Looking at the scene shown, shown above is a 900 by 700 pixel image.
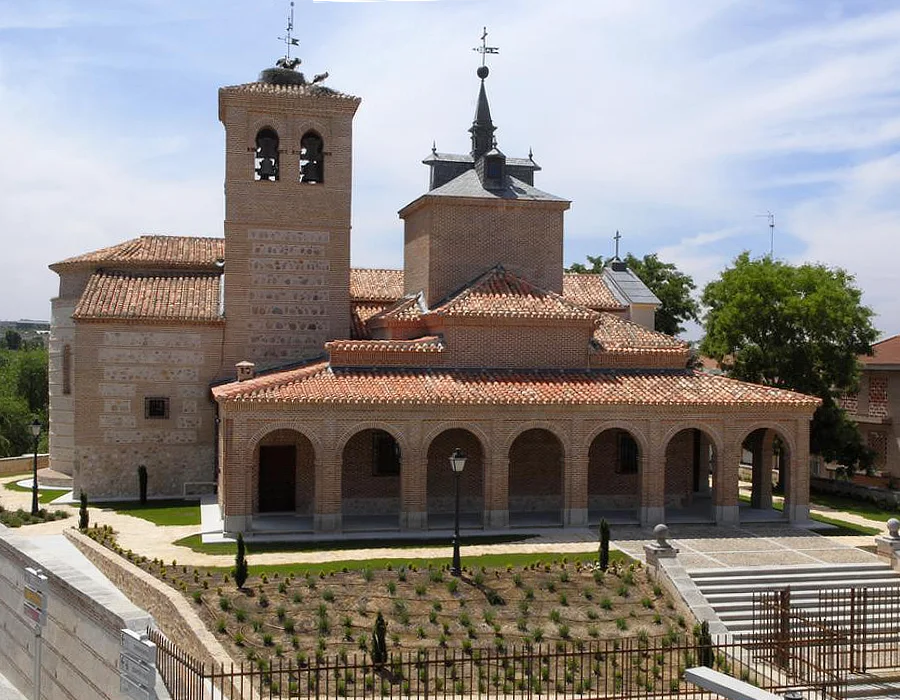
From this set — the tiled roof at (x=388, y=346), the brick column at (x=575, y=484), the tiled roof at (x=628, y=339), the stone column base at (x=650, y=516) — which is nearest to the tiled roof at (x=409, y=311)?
the tiled roof at (x=388, y=346)

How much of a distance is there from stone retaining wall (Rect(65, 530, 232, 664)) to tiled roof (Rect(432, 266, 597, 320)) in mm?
11211

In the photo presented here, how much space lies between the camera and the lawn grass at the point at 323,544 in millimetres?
22391

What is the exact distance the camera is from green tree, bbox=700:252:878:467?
115ft

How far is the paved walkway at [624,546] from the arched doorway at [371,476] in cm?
317

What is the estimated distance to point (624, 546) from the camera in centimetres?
2314

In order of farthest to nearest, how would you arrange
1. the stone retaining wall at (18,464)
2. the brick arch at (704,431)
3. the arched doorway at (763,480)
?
the stone retaining wall at (18,464)
the arched doorway at (763,480)
the brick arch at (704,431)

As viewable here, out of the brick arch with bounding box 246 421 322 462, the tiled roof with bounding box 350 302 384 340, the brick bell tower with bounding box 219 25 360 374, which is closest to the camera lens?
the brick arch with bounding box 246 421 322 462

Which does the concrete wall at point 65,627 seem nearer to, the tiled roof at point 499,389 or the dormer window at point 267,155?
the tiled roof at point 499,389

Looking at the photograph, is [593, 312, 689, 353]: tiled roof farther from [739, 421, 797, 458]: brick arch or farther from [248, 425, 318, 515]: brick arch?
[248, 425, 318, 515]: brick arch

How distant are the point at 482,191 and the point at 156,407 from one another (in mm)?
13462

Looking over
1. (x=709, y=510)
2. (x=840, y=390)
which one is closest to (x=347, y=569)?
(x=709, y=510)

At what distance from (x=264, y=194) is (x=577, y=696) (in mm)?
20970

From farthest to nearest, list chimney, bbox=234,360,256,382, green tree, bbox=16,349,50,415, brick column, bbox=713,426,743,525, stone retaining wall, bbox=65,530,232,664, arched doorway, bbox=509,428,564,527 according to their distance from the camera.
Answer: green tree, bbox=16,349,50,415 < arched doorway, bbox=509,428,564,527 < chimney, bbox=234,360,256,382 < brick column, bbox=713,426,743,525 < stone retaining wall, bbox=65,530,232,664

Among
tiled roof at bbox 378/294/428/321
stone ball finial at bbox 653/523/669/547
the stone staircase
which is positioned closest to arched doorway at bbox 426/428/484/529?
tiled roof at bbox 378/294/428/321
